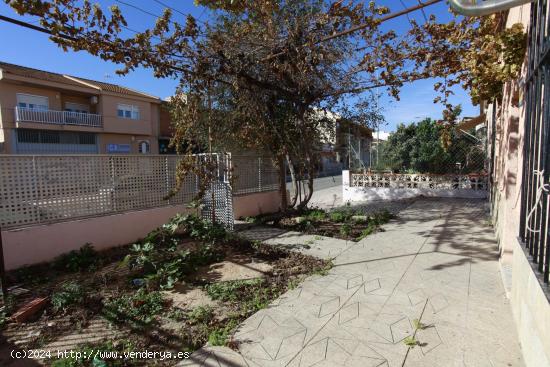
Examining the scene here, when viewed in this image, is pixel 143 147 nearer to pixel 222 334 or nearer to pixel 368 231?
pixel 368 231

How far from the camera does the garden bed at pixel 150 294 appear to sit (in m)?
2.91

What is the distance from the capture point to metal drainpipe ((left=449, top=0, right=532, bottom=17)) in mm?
1968

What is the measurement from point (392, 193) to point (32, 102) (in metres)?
22.4

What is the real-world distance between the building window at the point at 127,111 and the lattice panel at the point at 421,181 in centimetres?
1946

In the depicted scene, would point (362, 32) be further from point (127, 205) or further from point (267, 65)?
point (127, 205)

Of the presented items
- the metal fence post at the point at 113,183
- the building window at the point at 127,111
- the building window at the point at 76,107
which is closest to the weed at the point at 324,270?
the metal fence post at the point at 113,183

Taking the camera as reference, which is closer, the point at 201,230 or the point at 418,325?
the point at 418,325

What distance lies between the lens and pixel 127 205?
20.4 ft

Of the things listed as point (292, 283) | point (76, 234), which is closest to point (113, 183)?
point (76, 234)

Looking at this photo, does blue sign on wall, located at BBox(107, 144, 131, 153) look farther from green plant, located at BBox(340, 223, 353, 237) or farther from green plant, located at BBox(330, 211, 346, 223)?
green plant, located at BBox(340, 223, 353, 237)

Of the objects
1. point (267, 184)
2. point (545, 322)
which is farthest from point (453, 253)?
point (267, 184)

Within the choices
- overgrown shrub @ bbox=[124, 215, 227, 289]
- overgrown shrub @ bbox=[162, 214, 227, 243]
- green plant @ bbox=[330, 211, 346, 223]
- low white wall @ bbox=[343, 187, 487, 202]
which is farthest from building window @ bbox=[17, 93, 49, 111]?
green plant @ bbox=[330, 211, 346, 223]

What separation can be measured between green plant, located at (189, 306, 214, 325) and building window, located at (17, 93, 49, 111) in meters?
22.7

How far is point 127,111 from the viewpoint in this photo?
79.2 feet
